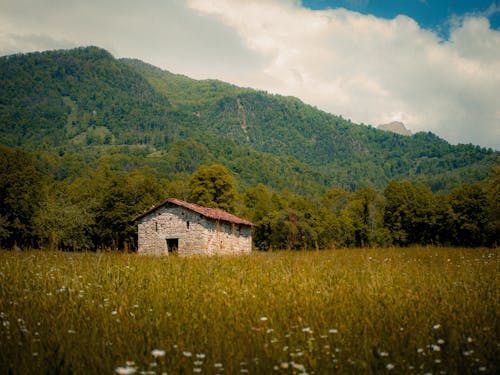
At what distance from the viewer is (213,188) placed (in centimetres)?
5819

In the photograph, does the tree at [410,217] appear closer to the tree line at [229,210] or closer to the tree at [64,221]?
the tree line at [229,210]

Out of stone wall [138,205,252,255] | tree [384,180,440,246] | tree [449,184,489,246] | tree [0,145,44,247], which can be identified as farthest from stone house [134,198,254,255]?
tree [449,184,489,246]

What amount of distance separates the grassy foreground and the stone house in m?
29.1

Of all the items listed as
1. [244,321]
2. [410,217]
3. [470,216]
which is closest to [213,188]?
[410,217]

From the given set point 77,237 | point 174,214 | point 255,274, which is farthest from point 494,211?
point 77,237

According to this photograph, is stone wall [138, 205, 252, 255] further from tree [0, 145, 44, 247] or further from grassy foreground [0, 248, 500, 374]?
grassy foreground [0, 248, 500, 374]

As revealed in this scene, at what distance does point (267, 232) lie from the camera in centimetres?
6606

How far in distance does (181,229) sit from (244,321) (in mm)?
34069

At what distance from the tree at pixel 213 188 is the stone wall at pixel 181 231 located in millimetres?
16261

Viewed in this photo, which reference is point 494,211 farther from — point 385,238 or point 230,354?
point 230,354

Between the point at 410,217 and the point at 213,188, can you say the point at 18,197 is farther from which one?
the point at 410,217

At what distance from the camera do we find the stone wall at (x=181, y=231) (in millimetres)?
37812

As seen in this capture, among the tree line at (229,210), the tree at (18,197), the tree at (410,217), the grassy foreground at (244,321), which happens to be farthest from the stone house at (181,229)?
the tree at (410,217)

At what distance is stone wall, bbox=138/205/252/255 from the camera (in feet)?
124
